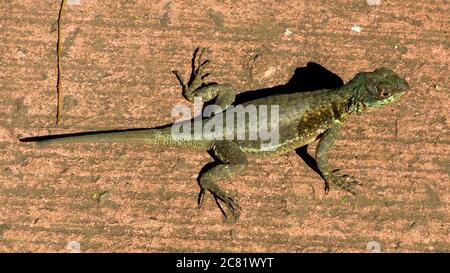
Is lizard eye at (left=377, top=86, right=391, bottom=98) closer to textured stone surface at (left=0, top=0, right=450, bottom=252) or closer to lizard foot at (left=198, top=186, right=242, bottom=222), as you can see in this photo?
textured stone surface at (left=0, top=0, right=450, bottom=252)

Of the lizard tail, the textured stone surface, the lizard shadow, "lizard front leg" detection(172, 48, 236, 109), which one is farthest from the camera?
the lizard shadow

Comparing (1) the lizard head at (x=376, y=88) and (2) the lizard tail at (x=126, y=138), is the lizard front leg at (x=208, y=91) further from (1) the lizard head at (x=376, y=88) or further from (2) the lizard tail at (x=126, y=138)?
(1) the lizard head at (x=376, y=88)

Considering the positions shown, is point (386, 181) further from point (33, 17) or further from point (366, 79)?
point (33, 17)

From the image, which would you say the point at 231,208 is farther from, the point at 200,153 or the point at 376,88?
the point at 376,88

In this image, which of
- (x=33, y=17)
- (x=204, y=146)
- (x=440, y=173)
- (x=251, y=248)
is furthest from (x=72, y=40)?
(x=440, y=173)

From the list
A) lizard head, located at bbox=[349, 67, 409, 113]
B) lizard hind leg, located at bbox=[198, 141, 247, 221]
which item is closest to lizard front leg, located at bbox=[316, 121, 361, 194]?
lizard head, located at bbox=[349, 67, 409, 113]

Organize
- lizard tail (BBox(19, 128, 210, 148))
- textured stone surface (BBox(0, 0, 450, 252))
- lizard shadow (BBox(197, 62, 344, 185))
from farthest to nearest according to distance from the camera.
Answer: lizard shadow (BBox(197, 62, 344, 185)), lizard tail (BBox(19, 128, 210, 148)), textured stone surface (BBox(0, 0, 450, 252))

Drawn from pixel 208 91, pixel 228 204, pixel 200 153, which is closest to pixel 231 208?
pixel 228 204

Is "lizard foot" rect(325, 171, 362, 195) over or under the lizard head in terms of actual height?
under
